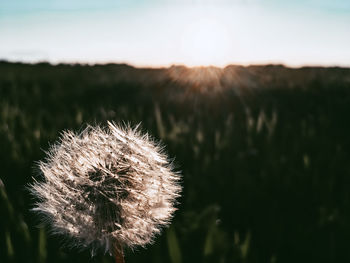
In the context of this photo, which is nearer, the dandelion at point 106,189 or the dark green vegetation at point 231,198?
the dandelion at point 106,189

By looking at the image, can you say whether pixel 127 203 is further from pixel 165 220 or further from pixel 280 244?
pixel 280 244

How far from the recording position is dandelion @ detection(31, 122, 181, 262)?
70cm

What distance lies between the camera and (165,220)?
79 cm

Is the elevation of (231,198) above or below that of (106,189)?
below

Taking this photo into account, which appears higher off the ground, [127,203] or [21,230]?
[127,203]

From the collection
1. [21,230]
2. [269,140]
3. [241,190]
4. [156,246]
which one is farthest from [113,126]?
[269,140]

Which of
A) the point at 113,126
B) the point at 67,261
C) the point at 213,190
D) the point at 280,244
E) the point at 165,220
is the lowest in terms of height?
the point at 280,244

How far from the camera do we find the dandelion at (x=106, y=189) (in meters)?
0.70

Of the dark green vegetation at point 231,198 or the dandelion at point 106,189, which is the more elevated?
the dandelion at point 106,189

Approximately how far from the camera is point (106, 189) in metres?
0.73

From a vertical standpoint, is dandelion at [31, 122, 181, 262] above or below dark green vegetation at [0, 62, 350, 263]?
above

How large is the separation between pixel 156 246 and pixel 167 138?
6.40ft

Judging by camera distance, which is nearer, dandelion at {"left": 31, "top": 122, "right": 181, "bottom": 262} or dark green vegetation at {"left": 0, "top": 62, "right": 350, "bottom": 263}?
dandelion at {"left": 31, "top": 122, "right": 181, "bottom": 262}

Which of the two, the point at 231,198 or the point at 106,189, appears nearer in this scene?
the point at 106,189
